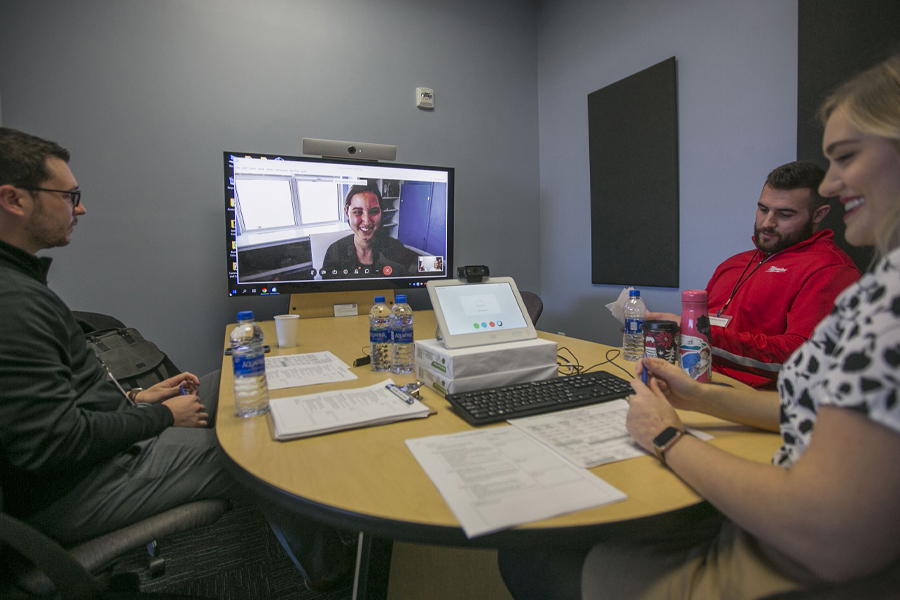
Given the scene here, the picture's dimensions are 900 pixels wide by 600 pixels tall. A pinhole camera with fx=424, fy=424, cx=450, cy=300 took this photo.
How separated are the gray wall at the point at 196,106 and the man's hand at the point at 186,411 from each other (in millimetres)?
1371

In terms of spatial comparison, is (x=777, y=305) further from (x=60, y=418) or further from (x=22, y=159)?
(x=22, y=159)

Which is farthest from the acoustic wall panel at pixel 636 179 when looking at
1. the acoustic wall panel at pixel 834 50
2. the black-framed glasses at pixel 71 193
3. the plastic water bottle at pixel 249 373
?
the black-framed glasses at pixel 71 193

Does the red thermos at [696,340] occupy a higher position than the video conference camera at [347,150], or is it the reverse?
the video conference camera at [347,150]

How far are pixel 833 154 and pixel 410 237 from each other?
2114 millimetres

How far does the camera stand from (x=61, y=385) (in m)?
0.91

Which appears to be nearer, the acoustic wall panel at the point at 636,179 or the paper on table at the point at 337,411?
the paper on table at the point at 337,411

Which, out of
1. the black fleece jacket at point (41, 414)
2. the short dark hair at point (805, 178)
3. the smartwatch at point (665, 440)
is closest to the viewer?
the smartwatch at point (665, 440)

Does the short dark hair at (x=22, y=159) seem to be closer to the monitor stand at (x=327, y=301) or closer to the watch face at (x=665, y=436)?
the monitor stand at (x=327, y=301)

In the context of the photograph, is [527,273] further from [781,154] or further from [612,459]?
[612,459]

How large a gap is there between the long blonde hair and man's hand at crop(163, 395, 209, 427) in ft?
5.05

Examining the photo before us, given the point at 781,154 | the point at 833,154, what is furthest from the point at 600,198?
the point at 833,154

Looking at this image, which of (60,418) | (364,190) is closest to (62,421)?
(60,418)

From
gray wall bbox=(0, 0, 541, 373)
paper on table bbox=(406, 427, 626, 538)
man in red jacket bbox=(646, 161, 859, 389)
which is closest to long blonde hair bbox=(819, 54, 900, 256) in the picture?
paper on table bbox=(406, 427, 626, 538)

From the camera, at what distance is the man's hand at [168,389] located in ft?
4.73
